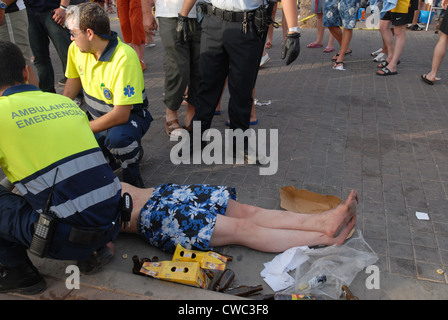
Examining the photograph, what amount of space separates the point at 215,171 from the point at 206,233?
129 cm

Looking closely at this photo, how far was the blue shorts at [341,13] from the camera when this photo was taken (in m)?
6.85

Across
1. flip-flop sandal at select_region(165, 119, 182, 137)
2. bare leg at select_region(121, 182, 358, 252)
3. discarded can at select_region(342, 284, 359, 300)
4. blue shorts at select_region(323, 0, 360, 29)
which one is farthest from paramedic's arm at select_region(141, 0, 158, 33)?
discarded can at select_region(342, 284, 359, 300)

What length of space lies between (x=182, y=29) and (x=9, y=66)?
213cm

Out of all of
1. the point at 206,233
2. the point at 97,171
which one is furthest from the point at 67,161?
the point at 206,233

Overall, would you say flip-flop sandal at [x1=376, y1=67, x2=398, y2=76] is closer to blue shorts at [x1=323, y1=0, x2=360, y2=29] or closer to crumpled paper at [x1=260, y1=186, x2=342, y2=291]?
blue shorts at [x1=323, y1=0, x2=360, y2=29]

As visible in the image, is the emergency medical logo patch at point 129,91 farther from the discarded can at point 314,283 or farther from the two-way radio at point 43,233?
A: the discarded can at point 314,283

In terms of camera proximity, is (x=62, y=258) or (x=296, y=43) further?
(x=296, y=43)

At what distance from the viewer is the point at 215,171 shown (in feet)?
12.3

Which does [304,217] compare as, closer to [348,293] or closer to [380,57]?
[348,293]

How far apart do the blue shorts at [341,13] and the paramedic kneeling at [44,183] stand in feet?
19.7

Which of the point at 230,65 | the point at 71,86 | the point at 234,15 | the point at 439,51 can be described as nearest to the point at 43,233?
the point at 71,86

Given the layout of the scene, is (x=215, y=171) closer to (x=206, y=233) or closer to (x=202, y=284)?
(x=206, y=233)

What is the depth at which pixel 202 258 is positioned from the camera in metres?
2.45

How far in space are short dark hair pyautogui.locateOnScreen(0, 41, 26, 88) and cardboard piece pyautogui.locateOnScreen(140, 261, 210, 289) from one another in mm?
1237
